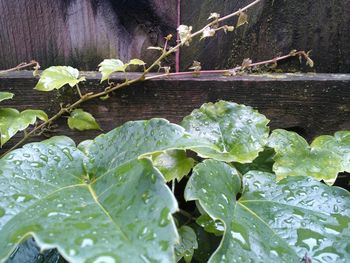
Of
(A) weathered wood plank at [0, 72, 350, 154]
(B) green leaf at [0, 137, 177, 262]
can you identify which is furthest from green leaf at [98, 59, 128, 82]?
(B) green leaf at [0, 137, 177, 262]

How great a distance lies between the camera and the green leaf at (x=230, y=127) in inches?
31.2

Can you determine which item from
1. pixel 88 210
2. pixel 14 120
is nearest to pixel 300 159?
pixel 88 210

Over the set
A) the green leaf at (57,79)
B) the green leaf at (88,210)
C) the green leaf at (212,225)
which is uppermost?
the green leaf at (57,79)

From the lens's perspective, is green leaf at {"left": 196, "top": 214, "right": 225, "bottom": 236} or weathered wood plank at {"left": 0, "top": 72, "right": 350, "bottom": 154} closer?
green leaf at {"left": 196, "top": 214, "right": 225, "bottom": 236}

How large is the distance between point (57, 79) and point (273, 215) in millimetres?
561

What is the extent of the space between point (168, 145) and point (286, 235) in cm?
24

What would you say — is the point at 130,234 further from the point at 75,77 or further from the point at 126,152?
the point at 75,77

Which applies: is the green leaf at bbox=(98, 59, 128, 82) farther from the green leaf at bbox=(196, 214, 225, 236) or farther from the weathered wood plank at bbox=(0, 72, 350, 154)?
the green leaf at bbox=(196, 214, 225, 236)

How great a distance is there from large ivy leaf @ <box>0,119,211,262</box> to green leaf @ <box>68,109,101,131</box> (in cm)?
23

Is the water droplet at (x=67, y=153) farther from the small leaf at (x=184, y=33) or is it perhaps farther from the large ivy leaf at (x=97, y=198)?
the small leaf at (x=184, y=33)

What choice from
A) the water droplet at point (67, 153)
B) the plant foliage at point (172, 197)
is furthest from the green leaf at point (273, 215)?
the water droplet at point (67, 153)

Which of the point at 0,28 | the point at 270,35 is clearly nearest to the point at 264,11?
the point at 270,35

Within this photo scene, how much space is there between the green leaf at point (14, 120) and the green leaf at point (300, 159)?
552mm

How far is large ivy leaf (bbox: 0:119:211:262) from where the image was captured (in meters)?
0.36
